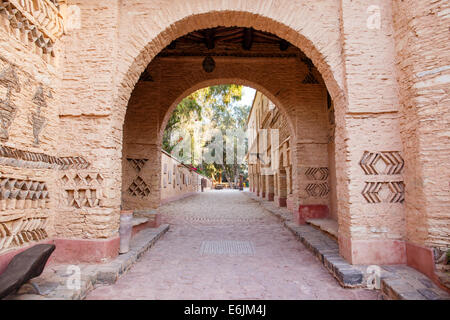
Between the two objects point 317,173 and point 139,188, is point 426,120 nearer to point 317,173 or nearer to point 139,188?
point 317,173

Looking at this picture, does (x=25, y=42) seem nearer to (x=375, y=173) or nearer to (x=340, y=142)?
(x=340, y=142)

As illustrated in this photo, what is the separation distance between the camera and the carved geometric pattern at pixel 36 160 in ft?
9.56

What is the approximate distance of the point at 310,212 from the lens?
6.62 m

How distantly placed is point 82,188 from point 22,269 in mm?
1337

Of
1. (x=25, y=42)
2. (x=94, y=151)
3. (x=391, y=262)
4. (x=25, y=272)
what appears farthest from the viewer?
(x=94, y=151)

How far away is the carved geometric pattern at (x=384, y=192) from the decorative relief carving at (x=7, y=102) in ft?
14.5

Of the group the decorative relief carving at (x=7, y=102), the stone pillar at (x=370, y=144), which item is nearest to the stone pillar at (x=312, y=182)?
the stone pillar at (x=370, y=144)

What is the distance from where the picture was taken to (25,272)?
2490 mm

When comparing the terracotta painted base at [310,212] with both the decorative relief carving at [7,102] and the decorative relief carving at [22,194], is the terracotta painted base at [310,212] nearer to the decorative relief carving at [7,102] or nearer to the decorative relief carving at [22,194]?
the decorative relief carving at [22,194]

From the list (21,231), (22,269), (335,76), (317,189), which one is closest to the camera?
(22,269)

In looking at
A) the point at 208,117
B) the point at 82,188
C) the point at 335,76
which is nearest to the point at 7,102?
the point at 82,188

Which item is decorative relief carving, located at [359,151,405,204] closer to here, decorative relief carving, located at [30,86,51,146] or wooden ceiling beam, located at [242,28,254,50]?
decorative relief carving, located at [30,86,51,146]

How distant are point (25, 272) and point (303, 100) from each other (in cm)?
656
